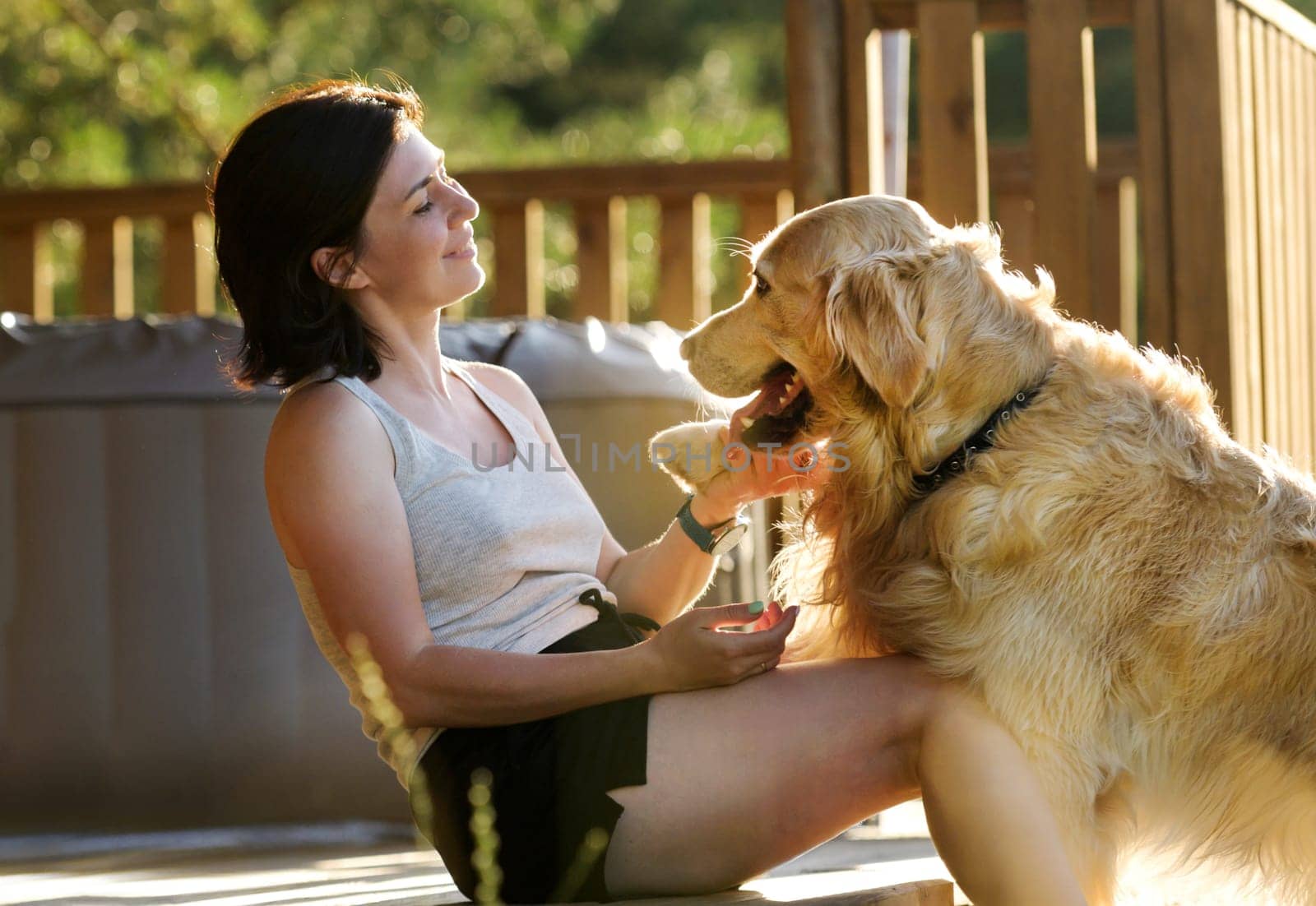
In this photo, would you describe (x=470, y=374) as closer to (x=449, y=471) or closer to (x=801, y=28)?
(x=449, y=471)

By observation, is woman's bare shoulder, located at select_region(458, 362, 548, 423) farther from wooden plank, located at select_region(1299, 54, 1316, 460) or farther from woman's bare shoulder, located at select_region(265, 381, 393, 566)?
wooden plank, located at select_region(1299, 54, 1316, 460)

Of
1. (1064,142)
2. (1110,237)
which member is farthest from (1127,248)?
(1064,142)

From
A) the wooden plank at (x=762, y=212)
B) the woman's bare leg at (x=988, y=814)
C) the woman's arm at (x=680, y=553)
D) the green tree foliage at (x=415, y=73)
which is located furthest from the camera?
the green tree foliage at (x=415, y=73)

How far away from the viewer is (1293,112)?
11.6 ft

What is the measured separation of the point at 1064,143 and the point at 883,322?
1367mm

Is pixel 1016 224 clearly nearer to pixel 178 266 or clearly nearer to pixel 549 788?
pixel 178 266

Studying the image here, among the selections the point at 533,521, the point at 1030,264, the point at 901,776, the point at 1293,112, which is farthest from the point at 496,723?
the point at 1030,264

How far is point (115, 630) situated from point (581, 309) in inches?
75.9

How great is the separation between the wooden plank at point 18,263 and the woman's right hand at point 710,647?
384cm

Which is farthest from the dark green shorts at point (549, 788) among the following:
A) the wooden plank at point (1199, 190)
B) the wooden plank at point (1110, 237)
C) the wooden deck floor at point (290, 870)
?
the wooden plank at point (1110, 237)

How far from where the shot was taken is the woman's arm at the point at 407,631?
178cm

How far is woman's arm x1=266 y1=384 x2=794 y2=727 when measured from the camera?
1778 millimetres

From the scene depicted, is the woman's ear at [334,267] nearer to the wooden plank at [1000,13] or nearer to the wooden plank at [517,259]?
the wooden plank at [1000,13]

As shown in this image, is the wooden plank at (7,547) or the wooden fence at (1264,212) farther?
the wooden plank at (7,547)
